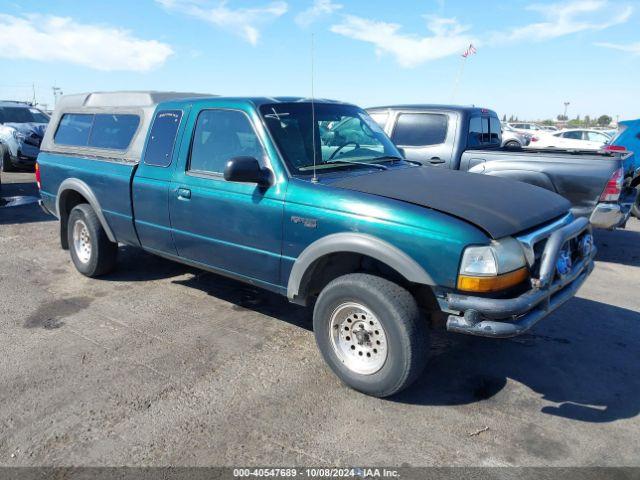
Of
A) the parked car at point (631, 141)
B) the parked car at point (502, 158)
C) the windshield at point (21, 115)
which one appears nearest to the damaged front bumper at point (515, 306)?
the parked car at point (502, 158)

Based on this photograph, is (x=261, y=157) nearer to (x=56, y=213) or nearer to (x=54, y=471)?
(x=54, y=471)

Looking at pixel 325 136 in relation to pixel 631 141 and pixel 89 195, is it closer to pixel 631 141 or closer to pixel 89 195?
pixel 89 195

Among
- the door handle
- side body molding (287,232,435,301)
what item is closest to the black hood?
side body molding (287,232,435,301)

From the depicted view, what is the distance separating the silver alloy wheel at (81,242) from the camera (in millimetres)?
5691

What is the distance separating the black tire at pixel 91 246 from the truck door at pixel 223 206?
4.69 feet

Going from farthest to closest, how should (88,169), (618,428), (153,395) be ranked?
(88,169), (153,395), (618,428)

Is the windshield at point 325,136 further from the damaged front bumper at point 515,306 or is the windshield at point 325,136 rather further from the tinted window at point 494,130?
the tinted window at point 494,130

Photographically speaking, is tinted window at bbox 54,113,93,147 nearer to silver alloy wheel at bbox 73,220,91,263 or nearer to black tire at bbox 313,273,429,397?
silver alloy wheel at bbox 73,220,91,263

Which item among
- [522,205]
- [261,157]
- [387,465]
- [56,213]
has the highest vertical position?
[261,157]

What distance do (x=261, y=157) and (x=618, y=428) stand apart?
3.03 m

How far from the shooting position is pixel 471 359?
3.92 m

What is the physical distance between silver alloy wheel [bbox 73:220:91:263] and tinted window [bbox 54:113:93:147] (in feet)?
3.10

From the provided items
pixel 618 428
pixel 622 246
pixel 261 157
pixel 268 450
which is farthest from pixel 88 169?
pixel 622 246

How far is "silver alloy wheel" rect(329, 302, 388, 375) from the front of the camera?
10.8ft
